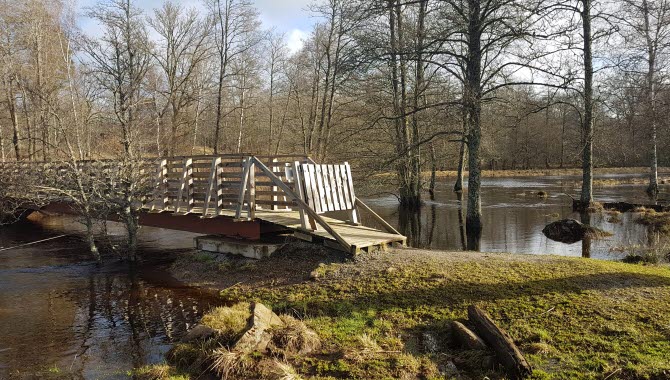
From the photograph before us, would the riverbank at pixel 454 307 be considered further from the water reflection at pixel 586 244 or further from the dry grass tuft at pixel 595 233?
the dry grass tuft at pixel 595 233

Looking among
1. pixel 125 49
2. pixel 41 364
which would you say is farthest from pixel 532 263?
pixel 125 49

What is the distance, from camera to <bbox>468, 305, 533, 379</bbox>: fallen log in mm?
4934

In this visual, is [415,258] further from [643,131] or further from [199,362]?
[643,131]

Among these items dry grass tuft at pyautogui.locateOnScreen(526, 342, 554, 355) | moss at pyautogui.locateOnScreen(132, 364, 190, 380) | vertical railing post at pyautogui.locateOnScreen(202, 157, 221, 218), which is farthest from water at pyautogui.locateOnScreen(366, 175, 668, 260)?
moss at pyautogui.locateOnScreen(132, 364, 190, 380)

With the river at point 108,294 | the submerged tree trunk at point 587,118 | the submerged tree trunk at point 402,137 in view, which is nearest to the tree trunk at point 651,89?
the submerged tree trunk at point 587,118

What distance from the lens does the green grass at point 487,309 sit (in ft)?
16.9

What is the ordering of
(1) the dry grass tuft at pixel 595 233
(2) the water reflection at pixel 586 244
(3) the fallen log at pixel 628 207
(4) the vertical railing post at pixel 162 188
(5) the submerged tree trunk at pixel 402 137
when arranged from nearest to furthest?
(2) the water reflection at pixel 586 244 → (4) the vertical railing post at pixel 162 188 → (1) the dry grass tuft at pixel 595 233 → (3) the fallen log at pixel 628 207 → (5) the submerged tree trunk at pixel 402 137

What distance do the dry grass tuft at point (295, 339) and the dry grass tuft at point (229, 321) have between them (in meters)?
0.50

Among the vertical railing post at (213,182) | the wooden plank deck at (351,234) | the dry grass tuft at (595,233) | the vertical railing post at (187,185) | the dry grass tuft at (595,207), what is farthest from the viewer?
the dry grass tuft at (595,207)

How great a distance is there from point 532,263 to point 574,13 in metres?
9.55

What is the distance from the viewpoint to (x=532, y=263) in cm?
833

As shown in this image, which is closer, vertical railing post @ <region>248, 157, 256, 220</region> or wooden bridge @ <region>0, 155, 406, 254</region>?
wooden bridge @ <region>0, 155, 406, 254</region>

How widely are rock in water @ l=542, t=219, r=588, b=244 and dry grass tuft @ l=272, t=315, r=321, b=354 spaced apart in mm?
10469

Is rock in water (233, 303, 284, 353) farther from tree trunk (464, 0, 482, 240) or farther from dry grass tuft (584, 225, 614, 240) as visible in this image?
dry grass tuft (584, 225, 614, 240)
